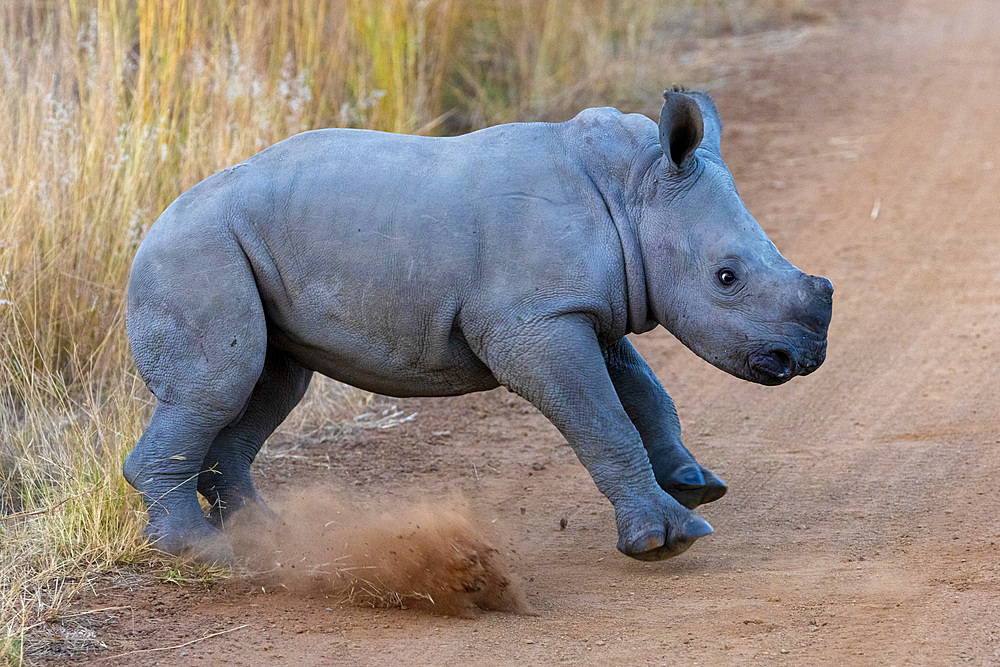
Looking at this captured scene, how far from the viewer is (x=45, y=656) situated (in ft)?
12.1

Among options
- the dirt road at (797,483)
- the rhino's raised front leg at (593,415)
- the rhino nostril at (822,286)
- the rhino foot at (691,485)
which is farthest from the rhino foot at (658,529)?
the rhino nostril at (822,286)

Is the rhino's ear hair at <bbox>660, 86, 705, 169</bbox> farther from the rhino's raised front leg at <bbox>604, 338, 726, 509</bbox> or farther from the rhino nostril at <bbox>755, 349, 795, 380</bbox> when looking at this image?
the rhino's raised front leg at <bbox>604, 338, 726, 509</bbox>

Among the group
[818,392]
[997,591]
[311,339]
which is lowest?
[818,392]

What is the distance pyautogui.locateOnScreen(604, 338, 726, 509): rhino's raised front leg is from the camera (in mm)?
4605

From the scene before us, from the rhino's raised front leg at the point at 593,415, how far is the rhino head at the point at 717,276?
1.12 feet

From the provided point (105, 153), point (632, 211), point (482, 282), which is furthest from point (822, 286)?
point (105, 153)

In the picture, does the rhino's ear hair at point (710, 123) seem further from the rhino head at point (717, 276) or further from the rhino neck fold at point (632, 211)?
the rhino neck fold at point (632, 211)

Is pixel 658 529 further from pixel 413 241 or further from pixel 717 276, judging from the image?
pixel 413 241

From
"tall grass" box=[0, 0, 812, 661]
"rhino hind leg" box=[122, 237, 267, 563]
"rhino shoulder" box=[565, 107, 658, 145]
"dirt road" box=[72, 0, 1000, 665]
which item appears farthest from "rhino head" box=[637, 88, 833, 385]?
"tall grass" box=[0, 0, 812, 661]

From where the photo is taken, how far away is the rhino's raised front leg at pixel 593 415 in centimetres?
412

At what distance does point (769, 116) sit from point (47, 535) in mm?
8350

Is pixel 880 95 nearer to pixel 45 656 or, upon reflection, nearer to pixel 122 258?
pixel 122 258

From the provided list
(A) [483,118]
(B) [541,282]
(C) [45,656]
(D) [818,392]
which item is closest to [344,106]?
(A) [483,118]

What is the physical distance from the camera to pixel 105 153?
6.35 metres
